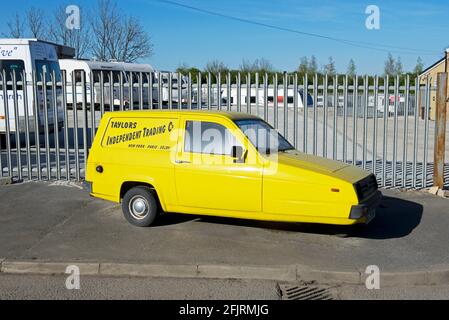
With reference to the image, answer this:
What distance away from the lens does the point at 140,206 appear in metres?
6.36

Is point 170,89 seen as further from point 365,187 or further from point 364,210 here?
point 364,210

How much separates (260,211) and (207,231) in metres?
0.89

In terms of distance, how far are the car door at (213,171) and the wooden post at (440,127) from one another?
438 cm

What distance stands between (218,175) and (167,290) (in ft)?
5.84

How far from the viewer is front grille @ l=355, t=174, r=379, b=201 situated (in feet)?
18.0

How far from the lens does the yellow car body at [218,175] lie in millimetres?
5473

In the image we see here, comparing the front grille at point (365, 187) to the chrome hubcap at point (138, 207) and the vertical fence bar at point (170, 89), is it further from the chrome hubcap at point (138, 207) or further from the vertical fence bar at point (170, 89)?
the vertical fence bar at point (170, 89)

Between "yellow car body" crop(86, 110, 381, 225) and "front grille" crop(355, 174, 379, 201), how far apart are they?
0.04 feet

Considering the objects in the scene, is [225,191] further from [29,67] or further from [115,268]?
[29,67]

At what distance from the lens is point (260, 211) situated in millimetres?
5742

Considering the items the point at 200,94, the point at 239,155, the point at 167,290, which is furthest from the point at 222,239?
the point at 200,94

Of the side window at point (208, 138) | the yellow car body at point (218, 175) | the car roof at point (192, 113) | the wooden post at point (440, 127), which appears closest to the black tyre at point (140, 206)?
A: the yellow car body at point (218, 175)
